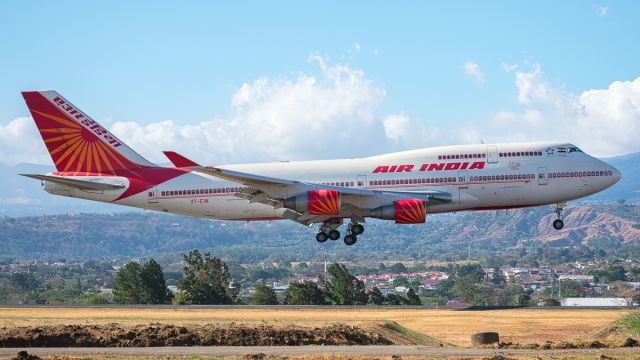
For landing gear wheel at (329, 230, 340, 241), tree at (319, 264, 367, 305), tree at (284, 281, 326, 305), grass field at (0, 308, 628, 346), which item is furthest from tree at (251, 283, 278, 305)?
grass field at (0, 308, 628, 346)

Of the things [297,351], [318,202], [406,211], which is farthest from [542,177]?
[297,351]

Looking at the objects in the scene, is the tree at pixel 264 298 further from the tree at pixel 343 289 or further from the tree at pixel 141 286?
the tree at pixel 141 286

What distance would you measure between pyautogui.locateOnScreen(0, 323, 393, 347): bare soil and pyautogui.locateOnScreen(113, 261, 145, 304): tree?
6222 cm

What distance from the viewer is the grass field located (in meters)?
53.3

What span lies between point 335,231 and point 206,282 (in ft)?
131

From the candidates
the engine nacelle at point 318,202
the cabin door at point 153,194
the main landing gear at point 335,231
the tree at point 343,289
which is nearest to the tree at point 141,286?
the tree at point 343,289

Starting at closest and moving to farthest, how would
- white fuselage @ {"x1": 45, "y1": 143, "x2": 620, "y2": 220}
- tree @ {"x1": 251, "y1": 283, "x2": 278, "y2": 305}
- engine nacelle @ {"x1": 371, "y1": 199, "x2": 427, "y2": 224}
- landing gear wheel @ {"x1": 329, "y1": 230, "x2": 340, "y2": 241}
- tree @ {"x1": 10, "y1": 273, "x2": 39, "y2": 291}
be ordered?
engine nacelle @ {"x1": 371, "y1": 199, "x2": 427, "y2": 224} < white fuselage @ {"x1": 45, "y1": 143, "x2": 620, "y2": 220} < landing gear wheel @ {"x1": 329, "y1": 230, "x2": 340, "y2": 241} < tree @ {"x1": 251, "y1": 283, "x2": 278, "y2": 305} < tree @ {"x1": 10, "y1": 273, "x2": 39, "y2": 291}

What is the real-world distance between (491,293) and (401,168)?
11500 centimetres

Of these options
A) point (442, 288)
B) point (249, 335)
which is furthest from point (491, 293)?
point (249, 335)

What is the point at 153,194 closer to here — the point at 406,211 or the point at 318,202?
the point at 318,202

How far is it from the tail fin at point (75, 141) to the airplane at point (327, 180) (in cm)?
7

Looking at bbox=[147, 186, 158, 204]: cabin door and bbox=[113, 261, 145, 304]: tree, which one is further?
bbox=[113, 261, 145, 304]: tree

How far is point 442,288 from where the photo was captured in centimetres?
18962

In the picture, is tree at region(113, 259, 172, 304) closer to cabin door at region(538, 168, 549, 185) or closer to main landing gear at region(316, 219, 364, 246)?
main landing gear at region(316, 219, 364, 246)
